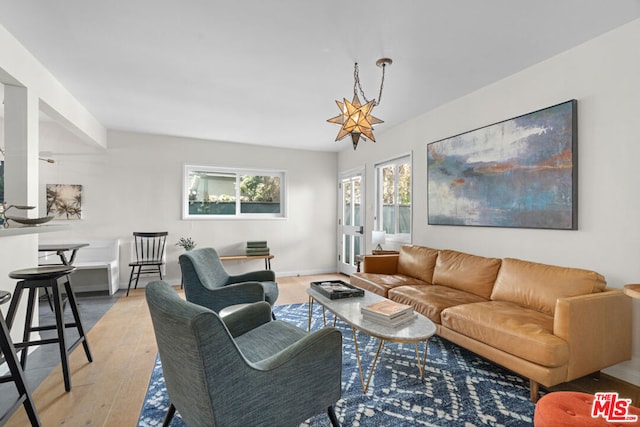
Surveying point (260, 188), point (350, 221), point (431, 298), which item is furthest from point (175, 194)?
point (431, 298)

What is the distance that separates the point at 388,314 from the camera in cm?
196

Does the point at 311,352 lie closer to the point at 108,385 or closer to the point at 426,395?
the point at 426,395

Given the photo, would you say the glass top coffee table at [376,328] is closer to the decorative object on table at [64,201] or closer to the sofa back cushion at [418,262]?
the sofa back cushion at [418,262]

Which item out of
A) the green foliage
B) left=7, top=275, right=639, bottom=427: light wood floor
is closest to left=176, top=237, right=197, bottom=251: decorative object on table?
the green foliage

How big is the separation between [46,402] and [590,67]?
4456 millimetres

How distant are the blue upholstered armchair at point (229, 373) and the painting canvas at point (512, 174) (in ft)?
7.40

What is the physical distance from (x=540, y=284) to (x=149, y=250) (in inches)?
203

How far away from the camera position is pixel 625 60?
214 centimetres

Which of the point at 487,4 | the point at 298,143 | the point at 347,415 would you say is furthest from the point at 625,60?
the point at 298,143

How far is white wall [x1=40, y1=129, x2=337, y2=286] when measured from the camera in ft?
15.2

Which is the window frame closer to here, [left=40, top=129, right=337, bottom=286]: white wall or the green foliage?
[left=40, top=129, right=337, bottom=286]: white wall

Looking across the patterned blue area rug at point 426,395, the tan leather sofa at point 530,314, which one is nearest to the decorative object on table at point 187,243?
the patterned blue area rug at point 426,395

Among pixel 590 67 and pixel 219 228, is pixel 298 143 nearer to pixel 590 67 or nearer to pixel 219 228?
pixel 219 228

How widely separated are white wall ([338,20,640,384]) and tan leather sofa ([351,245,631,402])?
0.21m
